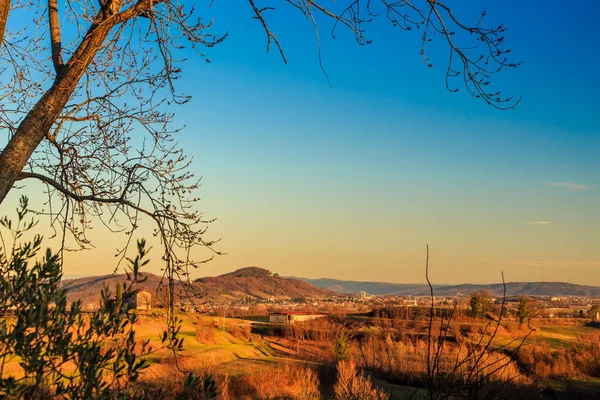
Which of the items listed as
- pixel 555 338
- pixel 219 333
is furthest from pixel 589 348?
pixel 219 333

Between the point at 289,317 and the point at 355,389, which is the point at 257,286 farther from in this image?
the point at 355,389

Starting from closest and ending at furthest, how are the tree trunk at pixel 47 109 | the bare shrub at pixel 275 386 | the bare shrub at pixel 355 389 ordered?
the tree trunk at pixel 47 109, the bare shrub at pixel 355 389, the bare shrub at pixel 275 386

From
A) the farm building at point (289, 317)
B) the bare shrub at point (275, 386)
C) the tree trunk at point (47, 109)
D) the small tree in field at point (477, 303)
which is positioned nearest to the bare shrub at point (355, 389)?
the bare shrub at point (275, 386)

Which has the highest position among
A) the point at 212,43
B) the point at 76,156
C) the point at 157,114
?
the point at 212,43

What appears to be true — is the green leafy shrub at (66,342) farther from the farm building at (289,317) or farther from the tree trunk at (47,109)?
the farm building at (289,317)

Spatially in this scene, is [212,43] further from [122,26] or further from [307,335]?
[307,335]

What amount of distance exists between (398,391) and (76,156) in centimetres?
2300

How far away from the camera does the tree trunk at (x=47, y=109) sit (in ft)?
10.3

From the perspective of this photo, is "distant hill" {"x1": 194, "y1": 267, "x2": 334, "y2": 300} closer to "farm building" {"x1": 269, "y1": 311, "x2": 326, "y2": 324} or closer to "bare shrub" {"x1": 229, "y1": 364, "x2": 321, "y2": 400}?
"farm building" {"x1": 269, "y1": 311, "x2": 326, "y2": 324}

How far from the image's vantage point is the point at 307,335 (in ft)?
164

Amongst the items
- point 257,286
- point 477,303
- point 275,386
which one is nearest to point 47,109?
point 275,386

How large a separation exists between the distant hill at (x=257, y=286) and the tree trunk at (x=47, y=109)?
5755 inches

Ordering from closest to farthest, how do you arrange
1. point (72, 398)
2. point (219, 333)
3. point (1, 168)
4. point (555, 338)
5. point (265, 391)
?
1. point (72, 398)
2. point (1, 168)
3. point (265, 391)
4. point (555, 338)
5. point (219, 333)

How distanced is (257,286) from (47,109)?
17664 centimetres
